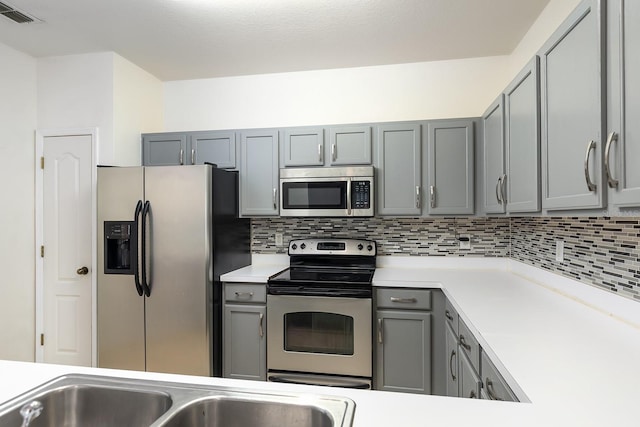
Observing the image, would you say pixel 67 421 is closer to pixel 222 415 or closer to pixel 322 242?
pixel 222 415

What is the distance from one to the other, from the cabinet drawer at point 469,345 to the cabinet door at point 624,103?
787 millimetres

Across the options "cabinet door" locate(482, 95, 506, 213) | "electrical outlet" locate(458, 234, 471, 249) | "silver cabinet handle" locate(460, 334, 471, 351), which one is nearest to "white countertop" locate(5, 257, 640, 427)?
"silver cabinet handle" locate(460, 334, 471, 351)

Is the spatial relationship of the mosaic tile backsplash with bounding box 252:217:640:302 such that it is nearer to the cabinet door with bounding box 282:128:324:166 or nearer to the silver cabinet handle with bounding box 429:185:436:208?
the silver cabinet handle with bounding box 429:185:436:208

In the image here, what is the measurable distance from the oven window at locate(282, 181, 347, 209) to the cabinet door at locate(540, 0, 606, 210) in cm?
145

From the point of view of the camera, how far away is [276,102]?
316cm

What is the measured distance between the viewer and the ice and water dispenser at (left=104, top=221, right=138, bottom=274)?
97.3 inches

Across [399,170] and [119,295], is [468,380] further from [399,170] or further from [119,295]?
[119,295]

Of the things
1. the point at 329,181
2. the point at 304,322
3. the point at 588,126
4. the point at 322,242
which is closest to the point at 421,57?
the point at 329,181

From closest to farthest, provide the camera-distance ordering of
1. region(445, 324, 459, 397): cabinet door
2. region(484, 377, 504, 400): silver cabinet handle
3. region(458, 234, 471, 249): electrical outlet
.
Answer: region(484, 377, 504, 400): silver cabinet handle < region(445, 324, 459, 397): cabinet door < region(458, 234, 471, 249): electrical outlet

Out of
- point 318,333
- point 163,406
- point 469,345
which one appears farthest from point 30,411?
point 318,333

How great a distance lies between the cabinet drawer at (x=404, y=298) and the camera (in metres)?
2.38

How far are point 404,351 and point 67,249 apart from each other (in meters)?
2.66

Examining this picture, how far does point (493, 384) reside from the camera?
4.06 feet

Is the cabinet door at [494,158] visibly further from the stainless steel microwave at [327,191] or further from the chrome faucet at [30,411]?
the chrome faucet at [30,411]
